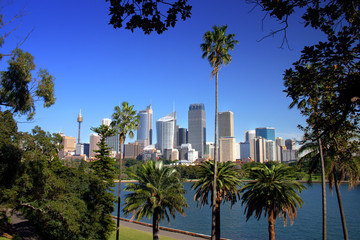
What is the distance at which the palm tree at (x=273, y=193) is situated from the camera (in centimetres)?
2227

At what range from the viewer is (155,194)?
2483 cm

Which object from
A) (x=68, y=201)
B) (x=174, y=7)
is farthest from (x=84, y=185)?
(x=174, y=7)

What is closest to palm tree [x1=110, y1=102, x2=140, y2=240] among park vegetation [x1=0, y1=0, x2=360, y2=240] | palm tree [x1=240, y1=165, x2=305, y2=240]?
park vegetation [x1=0, y1=0, x2=360, y2=240]

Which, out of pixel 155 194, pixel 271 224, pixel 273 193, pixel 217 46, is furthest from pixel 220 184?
pixel 217 46

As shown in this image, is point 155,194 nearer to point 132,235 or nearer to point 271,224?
point 271,224

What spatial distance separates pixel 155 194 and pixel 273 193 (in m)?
9.51

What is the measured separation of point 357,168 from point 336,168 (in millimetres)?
2369

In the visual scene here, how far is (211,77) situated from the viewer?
25.9 meters

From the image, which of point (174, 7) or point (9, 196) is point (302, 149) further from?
point (9, 196)

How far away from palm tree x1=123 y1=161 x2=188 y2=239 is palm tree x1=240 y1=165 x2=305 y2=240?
19.0 feet

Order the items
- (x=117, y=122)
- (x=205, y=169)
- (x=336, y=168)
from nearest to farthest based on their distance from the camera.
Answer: (x=336, y=168)
(x=205, y=169)
(x=117, y=122)

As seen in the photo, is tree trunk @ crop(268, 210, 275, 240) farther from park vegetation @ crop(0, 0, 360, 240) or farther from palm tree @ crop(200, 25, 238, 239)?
palm tree @ crop(200, 25, 238, 239)

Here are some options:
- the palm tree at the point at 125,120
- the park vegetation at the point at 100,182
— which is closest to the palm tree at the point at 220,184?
the park vegetation at the point at 100,182

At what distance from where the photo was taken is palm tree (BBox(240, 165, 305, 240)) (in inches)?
877
